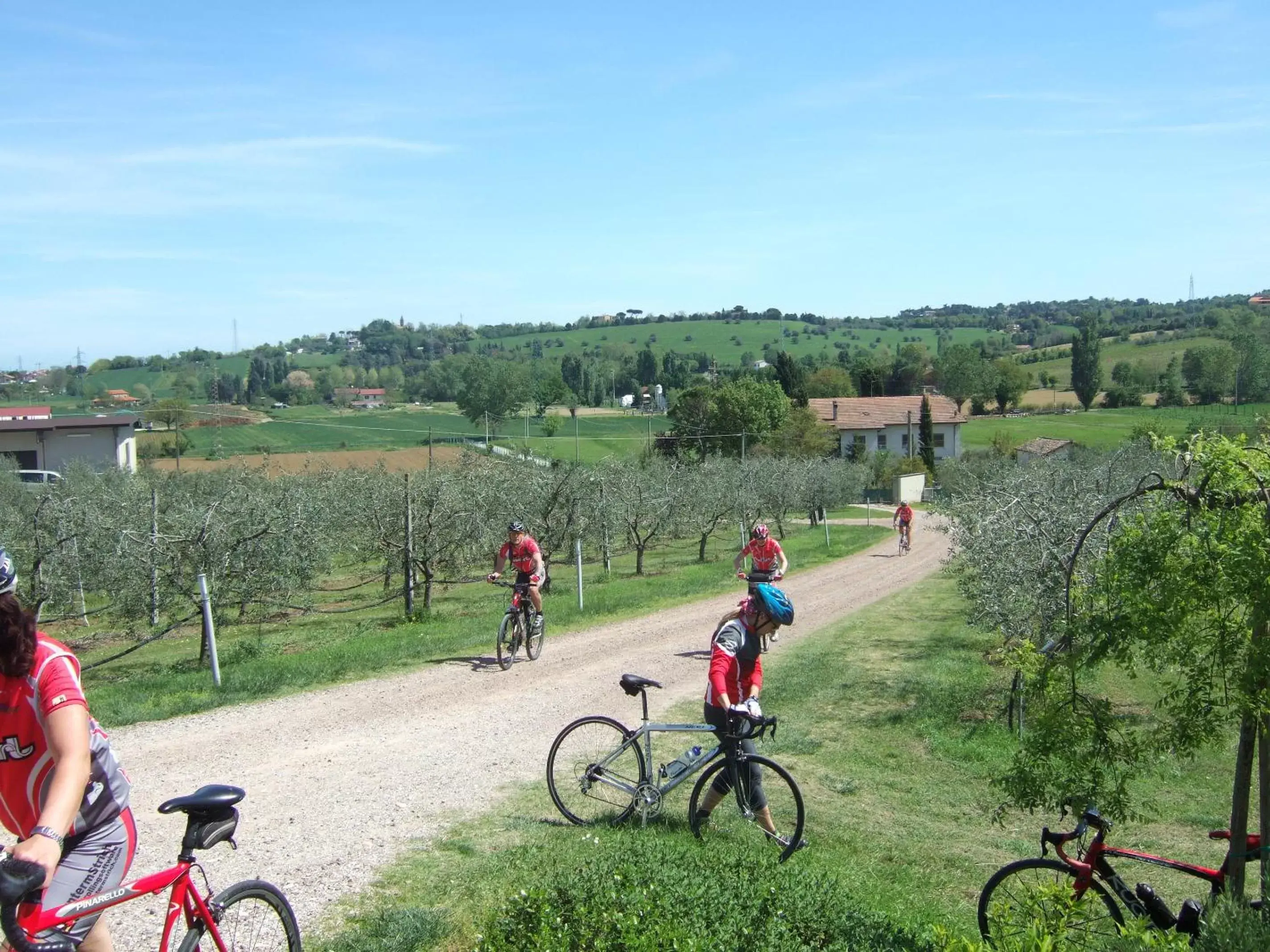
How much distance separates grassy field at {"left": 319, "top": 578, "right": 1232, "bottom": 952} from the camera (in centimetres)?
513

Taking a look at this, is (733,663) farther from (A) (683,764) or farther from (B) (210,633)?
(B) (210,633)

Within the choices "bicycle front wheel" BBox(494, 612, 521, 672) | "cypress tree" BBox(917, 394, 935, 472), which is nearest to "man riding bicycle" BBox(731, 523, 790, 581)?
"bicycle front wheel" BBox(494, 612, 521, 672)

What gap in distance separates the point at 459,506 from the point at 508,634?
8.15m

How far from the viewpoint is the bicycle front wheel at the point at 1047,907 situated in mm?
3859

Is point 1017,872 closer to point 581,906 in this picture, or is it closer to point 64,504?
point 581,906

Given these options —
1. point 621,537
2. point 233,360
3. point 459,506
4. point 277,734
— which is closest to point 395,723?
point 277,734

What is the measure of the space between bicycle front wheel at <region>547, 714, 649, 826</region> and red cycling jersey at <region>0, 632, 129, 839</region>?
3.72 meters

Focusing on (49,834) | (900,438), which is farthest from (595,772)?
(900,438)

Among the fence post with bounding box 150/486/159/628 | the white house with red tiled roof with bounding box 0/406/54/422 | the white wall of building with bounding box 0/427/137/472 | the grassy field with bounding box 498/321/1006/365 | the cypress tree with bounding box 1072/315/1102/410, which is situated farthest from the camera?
the grassy field with bounding box 498/321/1006/365

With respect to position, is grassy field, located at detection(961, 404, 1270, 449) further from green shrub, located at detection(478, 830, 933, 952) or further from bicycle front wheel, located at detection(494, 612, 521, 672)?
green shrub, located at detection(478, 830, 933, 952)

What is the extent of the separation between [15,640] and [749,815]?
14.5 ft

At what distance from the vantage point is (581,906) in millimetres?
4211

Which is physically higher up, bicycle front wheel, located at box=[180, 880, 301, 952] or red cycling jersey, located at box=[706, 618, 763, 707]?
red cycling jersey, located at box=[706, 618, 763, 707]

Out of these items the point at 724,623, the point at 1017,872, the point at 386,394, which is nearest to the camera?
the point at 1017,872
